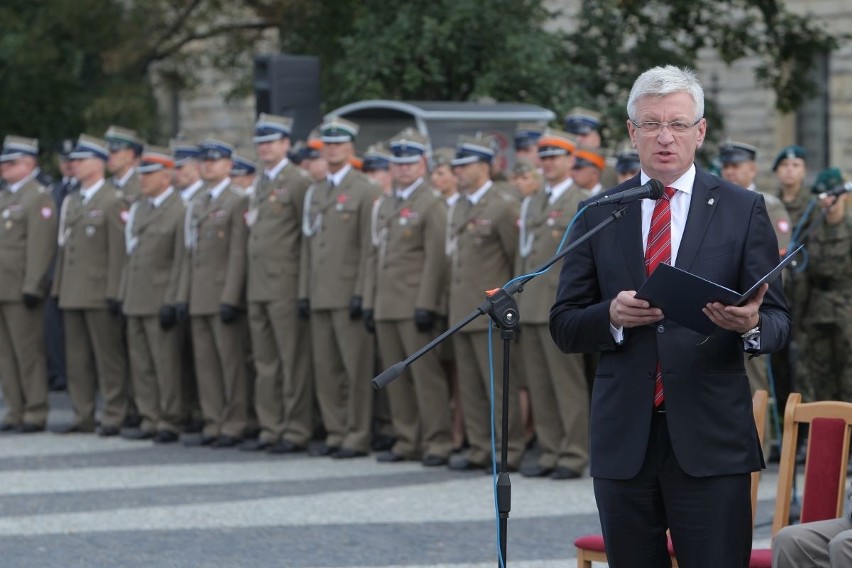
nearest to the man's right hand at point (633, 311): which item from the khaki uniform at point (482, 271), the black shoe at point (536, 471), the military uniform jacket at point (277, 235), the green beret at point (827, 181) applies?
the black shoe at point (536, 471)

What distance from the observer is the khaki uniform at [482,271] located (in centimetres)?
1165

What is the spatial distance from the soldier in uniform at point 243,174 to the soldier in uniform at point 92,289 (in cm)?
92

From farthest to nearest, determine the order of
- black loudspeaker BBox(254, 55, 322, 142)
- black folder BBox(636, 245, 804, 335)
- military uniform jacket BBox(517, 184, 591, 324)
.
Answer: black loudspeaker BBox(254, 55, 322, 142) → military uniform jacket BBox(517, 184, 591, 324) → black folder BBox(636, 245, 804, 335)

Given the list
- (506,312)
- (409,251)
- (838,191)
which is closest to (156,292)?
(409,251)

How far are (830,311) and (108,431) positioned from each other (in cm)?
553

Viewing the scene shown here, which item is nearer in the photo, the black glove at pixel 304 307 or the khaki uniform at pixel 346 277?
the khaki uniform at pixel 346 277

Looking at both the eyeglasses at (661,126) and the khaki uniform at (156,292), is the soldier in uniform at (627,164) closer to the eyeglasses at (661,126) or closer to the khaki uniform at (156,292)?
the khaki uniform at (156,292)

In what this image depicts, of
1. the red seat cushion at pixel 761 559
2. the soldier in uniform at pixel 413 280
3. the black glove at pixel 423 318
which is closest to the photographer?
the red seat cushion at pixel 761 559

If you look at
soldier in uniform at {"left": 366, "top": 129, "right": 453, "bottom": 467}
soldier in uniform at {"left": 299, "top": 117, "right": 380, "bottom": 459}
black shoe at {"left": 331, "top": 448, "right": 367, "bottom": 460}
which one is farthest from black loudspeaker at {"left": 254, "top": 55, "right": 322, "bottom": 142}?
black shoe at {"left": 331, "top": 448, "right": 367, "bottom": 460}

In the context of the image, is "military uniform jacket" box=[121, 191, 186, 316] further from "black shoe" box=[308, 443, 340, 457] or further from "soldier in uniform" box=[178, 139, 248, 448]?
"black shoe" box=[308, 443, 340, 457]

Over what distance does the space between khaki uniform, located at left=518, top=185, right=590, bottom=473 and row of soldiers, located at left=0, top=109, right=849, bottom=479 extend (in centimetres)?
1

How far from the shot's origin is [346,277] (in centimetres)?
1259

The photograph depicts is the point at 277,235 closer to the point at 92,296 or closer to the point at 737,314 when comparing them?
the point at 92,296

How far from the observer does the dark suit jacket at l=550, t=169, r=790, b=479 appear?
16.0 ft
